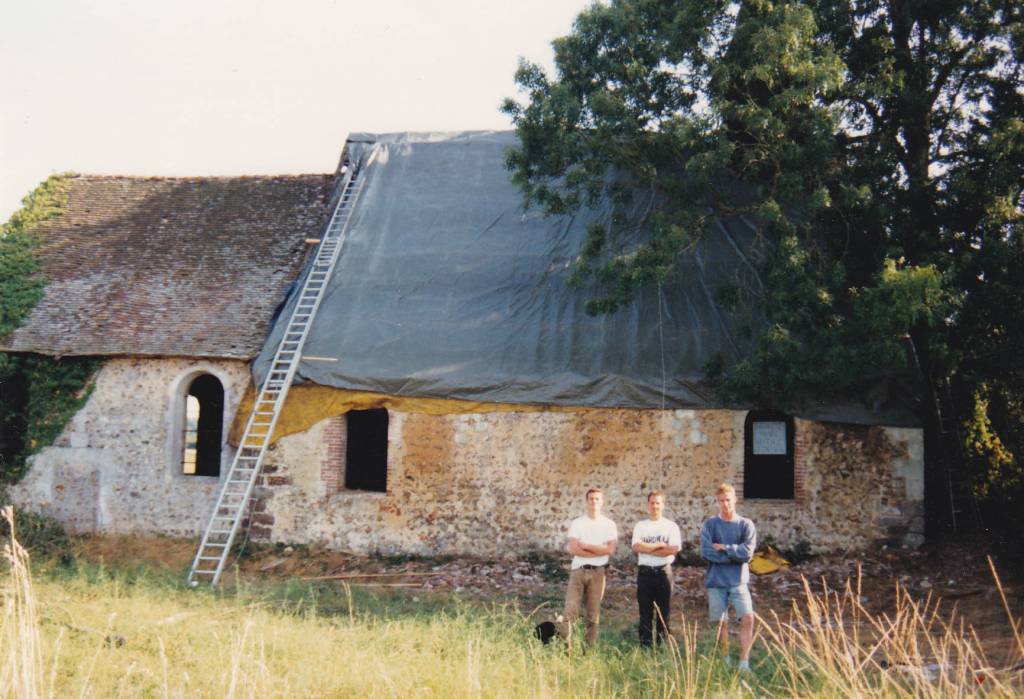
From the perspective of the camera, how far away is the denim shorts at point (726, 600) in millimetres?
8289

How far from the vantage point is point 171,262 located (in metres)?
17.1

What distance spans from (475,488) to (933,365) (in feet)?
23.9

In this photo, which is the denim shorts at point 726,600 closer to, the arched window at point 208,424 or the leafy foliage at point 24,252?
the arched window at point 208,424

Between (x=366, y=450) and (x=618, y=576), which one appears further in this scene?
(x=366, y=450)

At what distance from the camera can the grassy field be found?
562 cm

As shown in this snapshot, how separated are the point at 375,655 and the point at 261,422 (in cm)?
792

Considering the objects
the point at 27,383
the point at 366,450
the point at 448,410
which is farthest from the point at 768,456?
the point at 27,383

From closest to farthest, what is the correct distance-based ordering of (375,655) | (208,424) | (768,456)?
(375,655), (768,456), (208,424)

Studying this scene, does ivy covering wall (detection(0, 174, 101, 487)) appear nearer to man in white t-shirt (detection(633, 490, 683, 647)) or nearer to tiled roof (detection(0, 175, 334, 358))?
tiled roof (detection(0, 175, 334, 358))

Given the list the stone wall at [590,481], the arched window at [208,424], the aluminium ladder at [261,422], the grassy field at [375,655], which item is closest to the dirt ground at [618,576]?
the stone wall at [590,481]

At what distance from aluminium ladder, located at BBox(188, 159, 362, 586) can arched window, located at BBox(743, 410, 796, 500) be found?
7.27 metres

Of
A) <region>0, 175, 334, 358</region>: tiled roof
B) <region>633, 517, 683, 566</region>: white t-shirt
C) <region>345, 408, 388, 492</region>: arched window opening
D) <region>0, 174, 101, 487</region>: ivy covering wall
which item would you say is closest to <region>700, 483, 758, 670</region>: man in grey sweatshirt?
<region>633, 517, 683, 566</region>: white t-shirt

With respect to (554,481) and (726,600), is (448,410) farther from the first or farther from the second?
(726,600)

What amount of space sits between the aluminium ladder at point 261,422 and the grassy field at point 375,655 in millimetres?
2659
